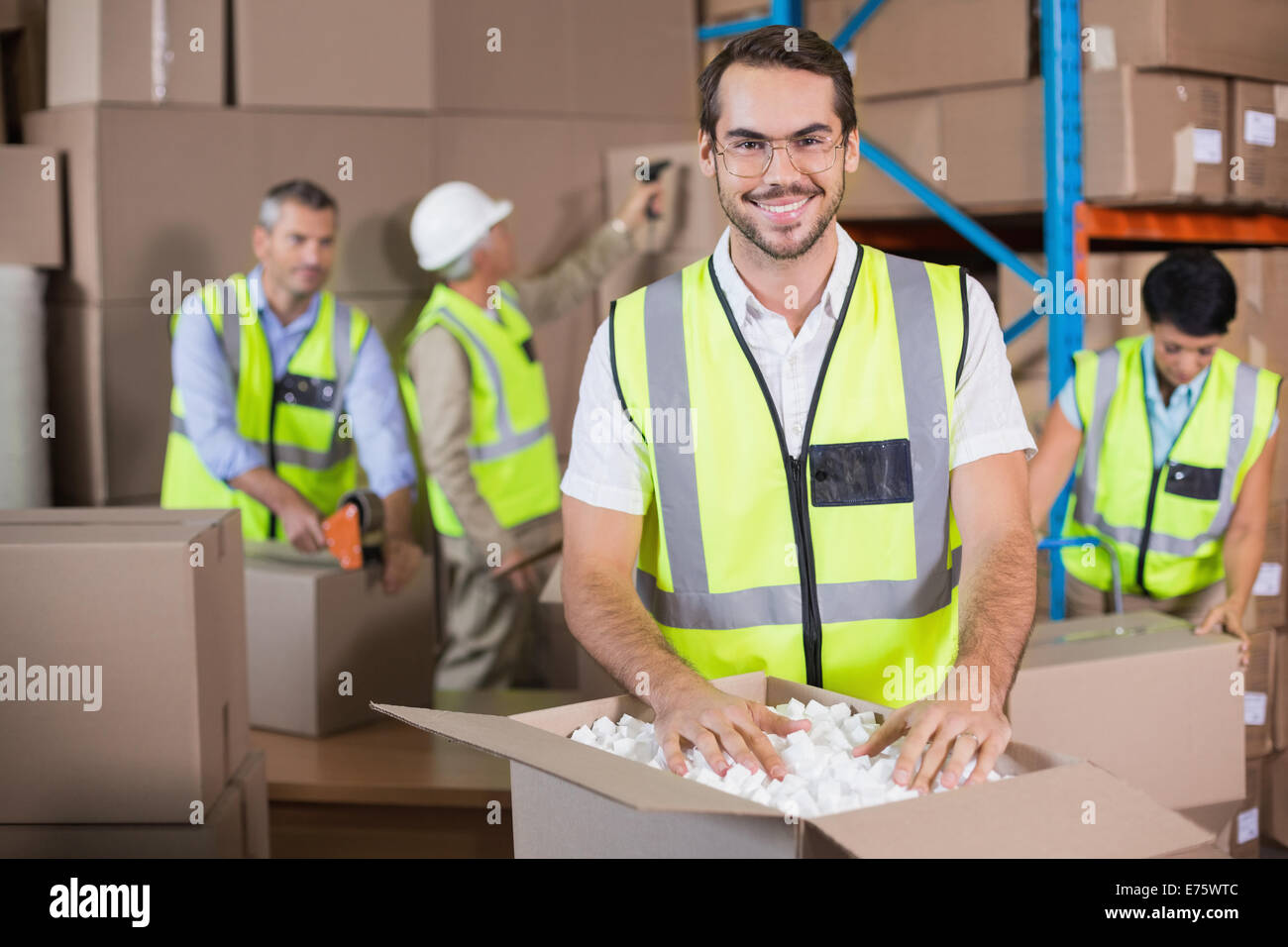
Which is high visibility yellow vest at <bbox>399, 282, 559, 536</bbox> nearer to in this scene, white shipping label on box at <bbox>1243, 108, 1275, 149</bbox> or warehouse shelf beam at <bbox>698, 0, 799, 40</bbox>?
warehouse shelf beam at <bbox>698, 0, 799, 40</bbox>

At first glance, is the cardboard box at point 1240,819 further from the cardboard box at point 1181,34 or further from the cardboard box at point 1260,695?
the cardboard box at point 1181,34

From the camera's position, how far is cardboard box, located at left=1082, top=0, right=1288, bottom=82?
10.5 ft

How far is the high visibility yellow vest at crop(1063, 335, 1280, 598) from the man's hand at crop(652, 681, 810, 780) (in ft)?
7.21

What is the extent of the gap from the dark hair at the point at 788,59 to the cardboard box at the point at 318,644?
1476mm

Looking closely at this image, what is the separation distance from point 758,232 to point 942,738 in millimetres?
769

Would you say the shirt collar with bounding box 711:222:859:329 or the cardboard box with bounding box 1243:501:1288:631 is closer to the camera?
the shirt collar with bounding box 711:222:859:329

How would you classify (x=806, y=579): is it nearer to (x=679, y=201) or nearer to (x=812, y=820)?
(x=812, y=820)

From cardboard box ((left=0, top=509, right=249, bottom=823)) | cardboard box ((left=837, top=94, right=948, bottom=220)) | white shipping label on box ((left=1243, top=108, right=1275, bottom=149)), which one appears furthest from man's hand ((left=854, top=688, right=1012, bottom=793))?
white shipping label on box ((left=1243, top=108, right=1275, bottom=149))

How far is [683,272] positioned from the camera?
1828 millimetres

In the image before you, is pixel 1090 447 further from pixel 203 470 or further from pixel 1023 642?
pixel 203 470

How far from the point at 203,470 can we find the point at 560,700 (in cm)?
122
